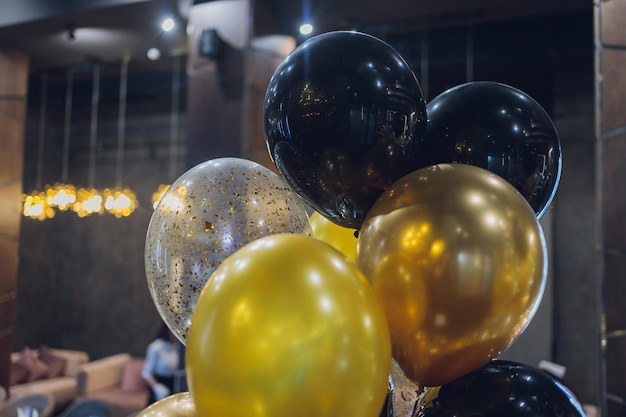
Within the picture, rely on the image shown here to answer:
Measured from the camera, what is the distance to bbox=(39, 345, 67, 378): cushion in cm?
658

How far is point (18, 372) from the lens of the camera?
617 cm

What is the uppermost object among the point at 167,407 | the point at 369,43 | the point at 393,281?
the point at 369,43

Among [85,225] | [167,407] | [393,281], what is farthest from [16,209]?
[393,281]

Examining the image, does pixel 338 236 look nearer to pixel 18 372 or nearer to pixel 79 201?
pixel 79 201

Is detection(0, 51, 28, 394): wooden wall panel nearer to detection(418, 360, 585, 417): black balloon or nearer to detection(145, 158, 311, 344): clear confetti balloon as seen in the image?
detection(145, 158, 311, 344): clear confetti balloon

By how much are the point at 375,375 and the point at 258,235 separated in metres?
0.36

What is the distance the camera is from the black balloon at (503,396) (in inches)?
32.3

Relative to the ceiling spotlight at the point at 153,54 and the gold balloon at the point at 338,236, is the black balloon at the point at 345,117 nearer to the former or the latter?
the gold balloon at the point at 338,236

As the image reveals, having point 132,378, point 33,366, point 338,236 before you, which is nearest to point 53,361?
point 33,366

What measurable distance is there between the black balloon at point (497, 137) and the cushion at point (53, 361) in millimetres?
6623

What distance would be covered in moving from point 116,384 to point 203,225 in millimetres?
6123

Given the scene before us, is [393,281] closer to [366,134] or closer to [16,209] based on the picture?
[366,134]

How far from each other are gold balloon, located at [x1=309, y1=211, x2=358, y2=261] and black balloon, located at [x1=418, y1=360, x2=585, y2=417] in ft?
1.16

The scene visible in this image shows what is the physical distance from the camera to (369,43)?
0.91 metres
